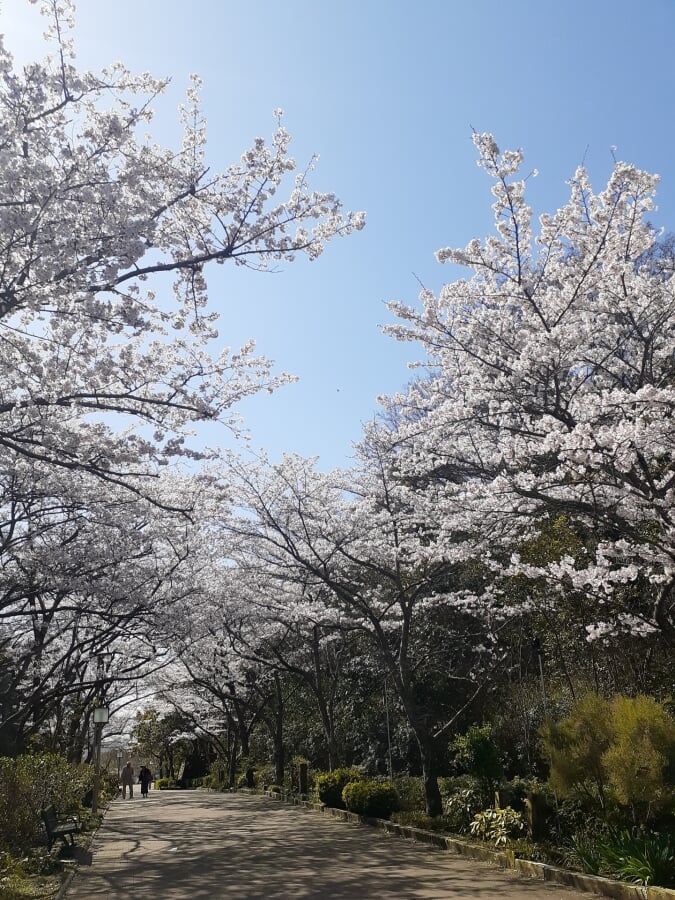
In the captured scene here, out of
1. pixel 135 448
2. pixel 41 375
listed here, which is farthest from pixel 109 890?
pixel 41 375

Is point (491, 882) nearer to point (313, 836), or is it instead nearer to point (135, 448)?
point (313, 836)

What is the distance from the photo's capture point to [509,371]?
7.84m

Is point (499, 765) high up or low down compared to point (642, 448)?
down

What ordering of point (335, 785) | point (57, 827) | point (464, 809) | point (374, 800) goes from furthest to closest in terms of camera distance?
point (335, 785)
point (374, 800)
point (57, 827)
point (464, 809)

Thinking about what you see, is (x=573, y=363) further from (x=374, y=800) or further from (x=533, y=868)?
(x=374, y=800)

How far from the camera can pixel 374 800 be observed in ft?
42.6

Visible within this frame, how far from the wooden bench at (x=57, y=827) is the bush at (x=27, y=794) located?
8.3 inches

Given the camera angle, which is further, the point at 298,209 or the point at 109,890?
the point at 109,890

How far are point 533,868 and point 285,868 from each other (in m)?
3.26

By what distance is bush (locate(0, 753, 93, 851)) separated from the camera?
970 centimetres

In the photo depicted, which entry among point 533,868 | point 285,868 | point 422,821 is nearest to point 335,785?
point 422,821

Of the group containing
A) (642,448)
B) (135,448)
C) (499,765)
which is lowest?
(499,765)

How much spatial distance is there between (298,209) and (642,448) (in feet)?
13.2

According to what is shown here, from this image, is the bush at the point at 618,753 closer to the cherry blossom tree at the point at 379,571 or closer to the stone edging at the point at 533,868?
the stone edging at the point at 533,868
